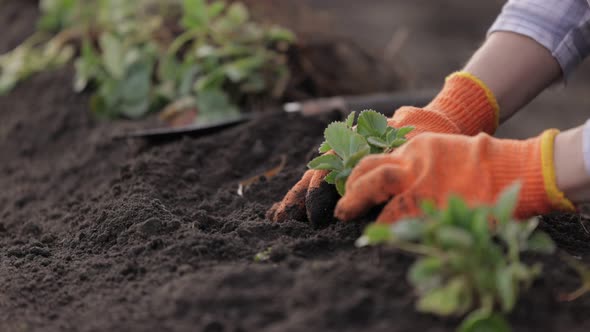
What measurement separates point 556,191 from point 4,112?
8.86ft

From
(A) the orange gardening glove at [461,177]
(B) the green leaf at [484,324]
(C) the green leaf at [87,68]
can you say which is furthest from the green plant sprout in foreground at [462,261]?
(C) the green leaf at [87,68]

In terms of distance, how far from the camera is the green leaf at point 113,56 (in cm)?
294

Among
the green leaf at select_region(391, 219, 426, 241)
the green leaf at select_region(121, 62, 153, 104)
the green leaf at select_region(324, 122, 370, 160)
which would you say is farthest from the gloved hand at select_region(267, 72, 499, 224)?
the green leaf at select_region(121, 62, 153, 104)

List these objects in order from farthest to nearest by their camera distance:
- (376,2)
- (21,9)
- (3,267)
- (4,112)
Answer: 1. (376,2)
2. (21,9)
3. (4,112)
4. (3,267)

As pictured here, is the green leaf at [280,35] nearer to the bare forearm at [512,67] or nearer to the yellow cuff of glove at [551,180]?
the bare forearm at [512,67]

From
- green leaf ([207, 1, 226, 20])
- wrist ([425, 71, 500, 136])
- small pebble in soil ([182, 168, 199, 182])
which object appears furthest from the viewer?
green leaf ([207, 1, 226, 20])

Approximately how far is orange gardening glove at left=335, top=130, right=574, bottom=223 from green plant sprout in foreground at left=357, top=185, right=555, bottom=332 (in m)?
0.21

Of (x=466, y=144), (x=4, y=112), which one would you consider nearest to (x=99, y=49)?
(x=4, y=112)

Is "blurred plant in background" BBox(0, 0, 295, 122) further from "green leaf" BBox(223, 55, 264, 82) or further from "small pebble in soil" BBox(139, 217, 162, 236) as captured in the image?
"small pebble in soil" BBox(139, 217, 162, 236)

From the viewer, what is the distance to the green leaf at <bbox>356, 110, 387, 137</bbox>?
1.48m

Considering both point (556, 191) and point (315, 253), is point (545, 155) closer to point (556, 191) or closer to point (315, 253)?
point (556, 191)

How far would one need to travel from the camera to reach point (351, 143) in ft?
4.75

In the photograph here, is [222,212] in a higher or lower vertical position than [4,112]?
lower

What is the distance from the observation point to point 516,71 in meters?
1.81
